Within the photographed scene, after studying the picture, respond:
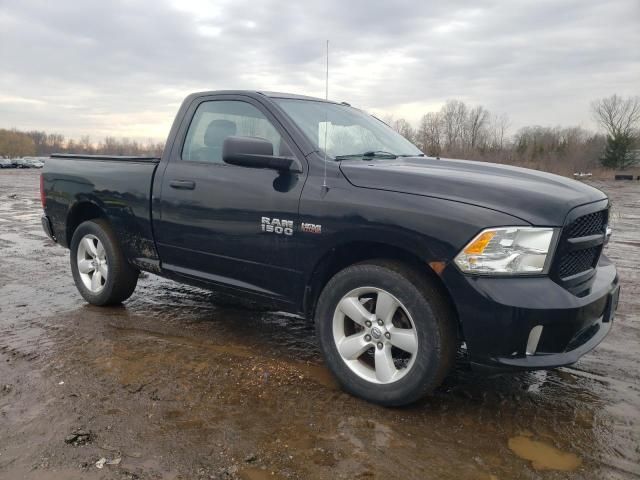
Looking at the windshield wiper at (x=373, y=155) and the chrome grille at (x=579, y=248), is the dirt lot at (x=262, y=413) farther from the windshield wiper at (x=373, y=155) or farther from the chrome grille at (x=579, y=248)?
the windshield wiper at (x=373, y=155)

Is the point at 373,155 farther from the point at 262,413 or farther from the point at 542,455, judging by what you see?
the point at 542,455

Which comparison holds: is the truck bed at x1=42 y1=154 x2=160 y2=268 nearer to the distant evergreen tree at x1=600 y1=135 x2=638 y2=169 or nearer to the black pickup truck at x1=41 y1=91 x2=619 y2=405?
the black pickup truck at x1=41 y1=91 x2=619 y2=405

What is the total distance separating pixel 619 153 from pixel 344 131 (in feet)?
212

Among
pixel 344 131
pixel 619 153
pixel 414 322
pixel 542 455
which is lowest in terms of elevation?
pixel 542 455

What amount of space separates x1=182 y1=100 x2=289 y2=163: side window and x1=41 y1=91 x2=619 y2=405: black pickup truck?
13 millimetres

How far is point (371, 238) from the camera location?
9.71 feet

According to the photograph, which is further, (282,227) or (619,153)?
(619,153)

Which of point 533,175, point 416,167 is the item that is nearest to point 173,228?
point 416,167

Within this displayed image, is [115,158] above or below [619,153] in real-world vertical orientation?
below

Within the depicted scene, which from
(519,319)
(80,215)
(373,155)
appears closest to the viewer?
(519,319)

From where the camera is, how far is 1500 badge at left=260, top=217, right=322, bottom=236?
10.5 ft

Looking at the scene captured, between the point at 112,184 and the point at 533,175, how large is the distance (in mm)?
3454

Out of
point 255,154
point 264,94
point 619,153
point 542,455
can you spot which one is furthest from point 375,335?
point 619,153

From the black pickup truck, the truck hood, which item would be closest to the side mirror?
the black pickup truck
